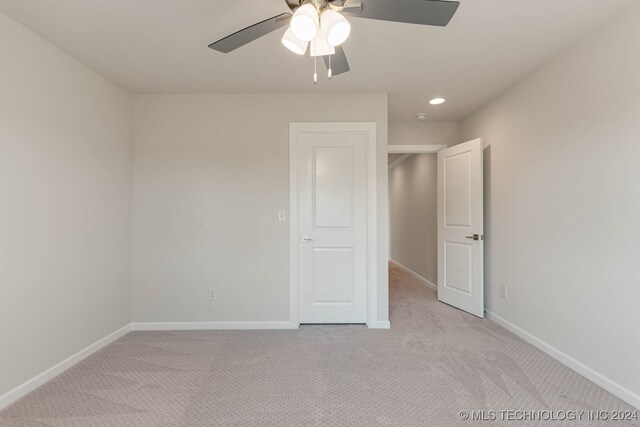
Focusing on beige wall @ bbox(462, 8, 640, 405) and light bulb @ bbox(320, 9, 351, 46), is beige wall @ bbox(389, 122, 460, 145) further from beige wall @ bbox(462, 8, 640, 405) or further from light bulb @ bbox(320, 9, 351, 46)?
light bulb @ bbox(320, 9, 351, 46)

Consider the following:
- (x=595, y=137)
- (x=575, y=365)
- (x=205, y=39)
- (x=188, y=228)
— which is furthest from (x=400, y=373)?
(x=205, y=39)

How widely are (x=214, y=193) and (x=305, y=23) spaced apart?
2150mm

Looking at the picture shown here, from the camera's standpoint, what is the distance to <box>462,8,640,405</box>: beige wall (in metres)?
1.85

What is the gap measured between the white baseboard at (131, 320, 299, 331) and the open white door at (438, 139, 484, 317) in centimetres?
199

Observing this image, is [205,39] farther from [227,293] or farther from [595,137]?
[595,137]

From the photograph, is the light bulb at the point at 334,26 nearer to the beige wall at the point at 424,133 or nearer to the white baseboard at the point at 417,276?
the beige wall at the point at 424,133

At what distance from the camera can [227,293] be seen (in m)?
3.07

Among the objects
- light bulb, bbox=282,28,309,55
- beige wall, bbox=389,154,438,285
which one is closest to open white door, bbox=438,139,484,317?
beige wall, bbox=389,154,438,285

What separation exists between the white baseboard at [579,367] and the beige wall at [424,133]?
2310mm

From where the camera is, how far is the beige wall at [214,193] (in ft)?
10.0

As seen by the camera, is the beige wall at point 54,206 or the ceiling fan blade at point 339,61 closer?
the ceiling fan blade at point 339,61

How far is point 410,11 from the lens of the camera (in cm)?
133

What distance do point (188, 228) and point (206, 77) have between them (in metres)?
1.43

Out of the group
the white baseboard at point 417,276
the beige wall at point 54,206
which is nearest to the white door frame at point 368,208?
the beige wall at point 54,206
